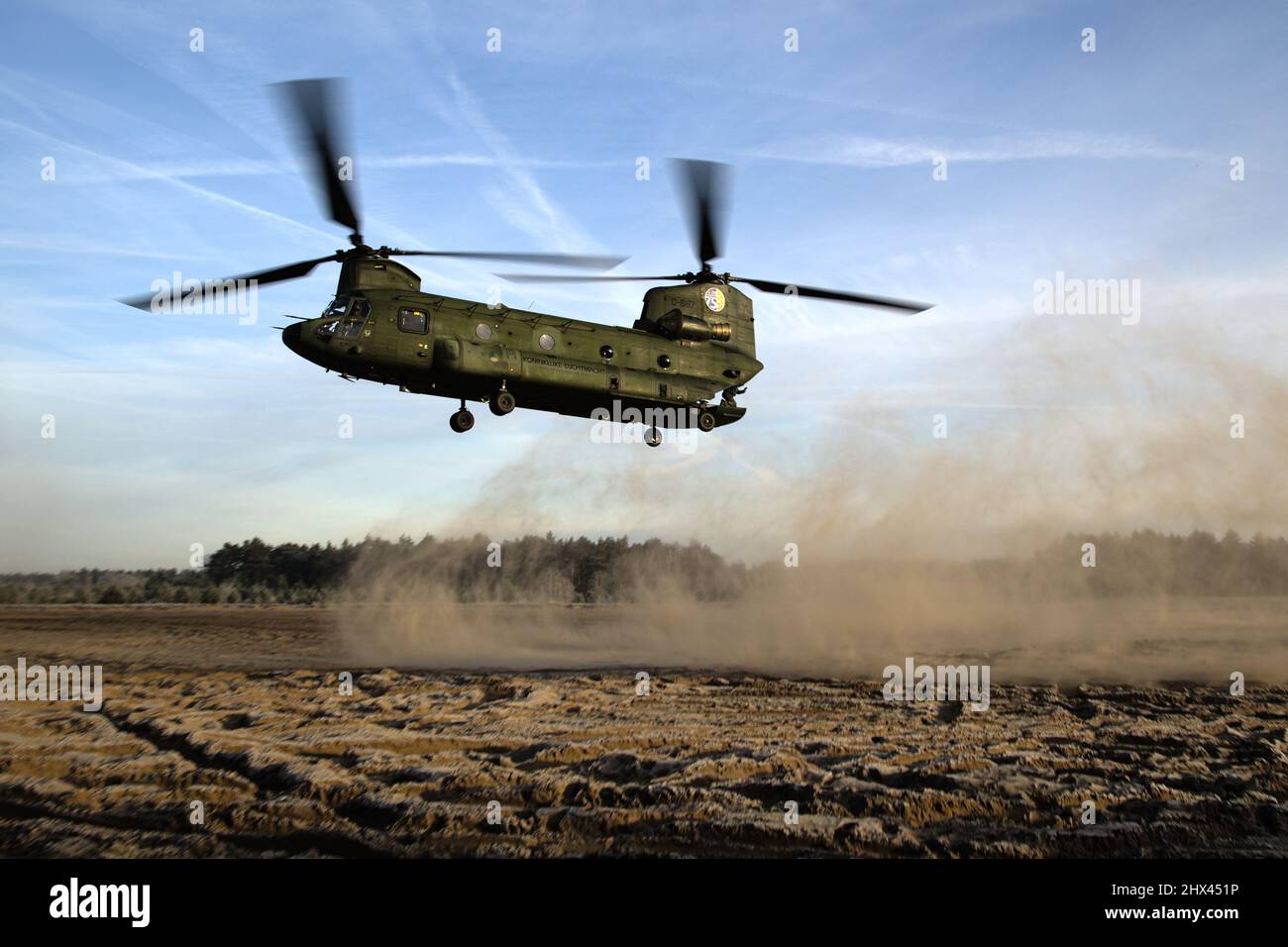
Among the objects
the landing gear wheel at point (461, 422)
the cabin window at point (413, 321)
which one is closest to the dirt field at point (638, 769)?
the landing gear wheel at point (461, 422)

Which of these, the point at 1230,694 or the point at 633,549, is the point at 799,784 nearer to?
the point at 1230,694

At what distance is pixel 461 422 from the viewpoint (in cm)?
2286

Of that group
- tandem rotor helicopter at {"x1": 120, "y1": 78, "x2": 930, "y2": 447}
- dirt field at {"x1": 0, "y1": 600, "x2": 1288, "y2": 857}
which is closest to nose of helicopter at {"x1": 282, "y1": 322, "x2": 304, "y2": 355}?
tandem rotor helicopter at {"x1": 120, "y1": 78, "x2": 930, "y2": 447}

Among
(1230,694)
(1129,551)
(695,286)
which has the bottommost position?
(1230,694)

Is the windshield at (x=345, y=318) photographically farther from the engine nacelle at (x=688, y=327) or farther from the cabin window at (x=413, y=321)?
the engine nacelle at (x=688, y=327)

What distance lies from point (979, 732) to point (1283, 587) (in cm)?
3177

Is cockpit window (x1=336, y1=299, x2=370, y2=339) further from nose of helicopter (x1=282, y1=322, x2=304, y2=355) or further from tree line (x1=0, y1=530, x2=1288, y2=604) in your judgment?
tree line (x1=0, y1=530, x2=1288, y2=604)

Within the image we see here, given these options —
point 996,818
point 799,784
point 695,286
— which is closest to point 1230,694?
point 996,818

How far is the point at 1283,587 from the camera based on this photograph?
146 ft

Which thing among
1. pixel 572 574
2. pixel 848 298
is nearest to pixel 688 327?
pixel 848 298

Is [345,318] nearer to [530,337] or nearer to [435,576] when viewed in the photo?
[530,337]

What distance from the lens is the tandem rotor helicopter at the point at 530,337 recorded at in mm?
21078

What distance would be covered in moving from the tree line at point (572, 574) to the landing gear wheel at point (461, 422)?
1313cm
